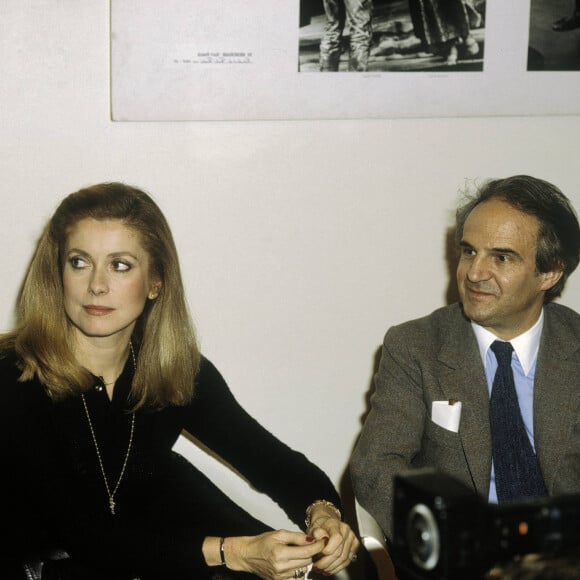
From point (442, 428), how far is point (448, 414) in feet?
0.13

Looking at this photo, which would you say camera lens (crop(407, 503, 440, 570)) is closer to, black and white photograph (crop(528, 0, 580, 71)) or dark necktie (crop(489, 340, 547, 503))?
A: dark necktie (crop(489, 340, 547, 503))

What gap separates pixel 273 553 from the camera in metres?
1.92

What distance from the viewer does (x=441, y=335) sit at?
238cm

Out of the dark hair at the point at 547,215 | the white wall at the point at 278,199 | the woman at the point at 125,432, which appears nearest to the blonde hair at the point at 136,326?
the woman at the point at 125,432

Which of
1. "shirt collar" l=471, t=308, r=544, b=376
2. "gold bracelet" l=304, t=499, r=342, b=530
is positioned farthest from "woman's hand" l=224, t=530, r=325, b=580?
"shirt collar" l=471, t=308, r=544, b=376

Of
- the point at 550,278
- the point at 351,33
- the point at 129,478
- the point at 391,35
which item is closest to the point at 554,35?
the point at 391,35

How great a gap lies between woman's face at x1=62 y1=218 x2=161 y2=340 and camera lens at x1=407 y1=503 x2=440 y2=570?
1150 millimetres

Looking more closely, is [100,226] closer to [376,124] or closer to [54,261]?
[54,261]

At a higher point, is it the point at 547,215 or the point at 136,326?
the point at 547,215

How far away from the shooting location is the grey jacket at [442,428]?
2.24m

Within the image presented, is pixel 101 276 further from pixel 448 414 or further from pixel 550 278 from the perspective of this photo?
pixel 550 278

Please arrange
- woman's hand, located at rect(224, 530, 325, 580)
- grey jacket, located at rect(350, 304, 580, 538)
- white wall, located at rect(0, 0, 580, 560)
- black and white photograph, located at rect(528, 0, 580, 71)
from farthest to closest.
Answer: black and white photograph, located at rect(528, 0, 580, 71) → white wall, located at rect(0, 0, 580, 560) → grey jacket, located at rect(350, 304, 580, 538) → woman's hand, located at rect(224, 530, 325, 580)

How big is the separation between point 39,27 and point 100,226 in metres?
0.65

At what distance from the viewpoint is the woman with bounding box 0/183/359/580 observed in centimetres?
197
